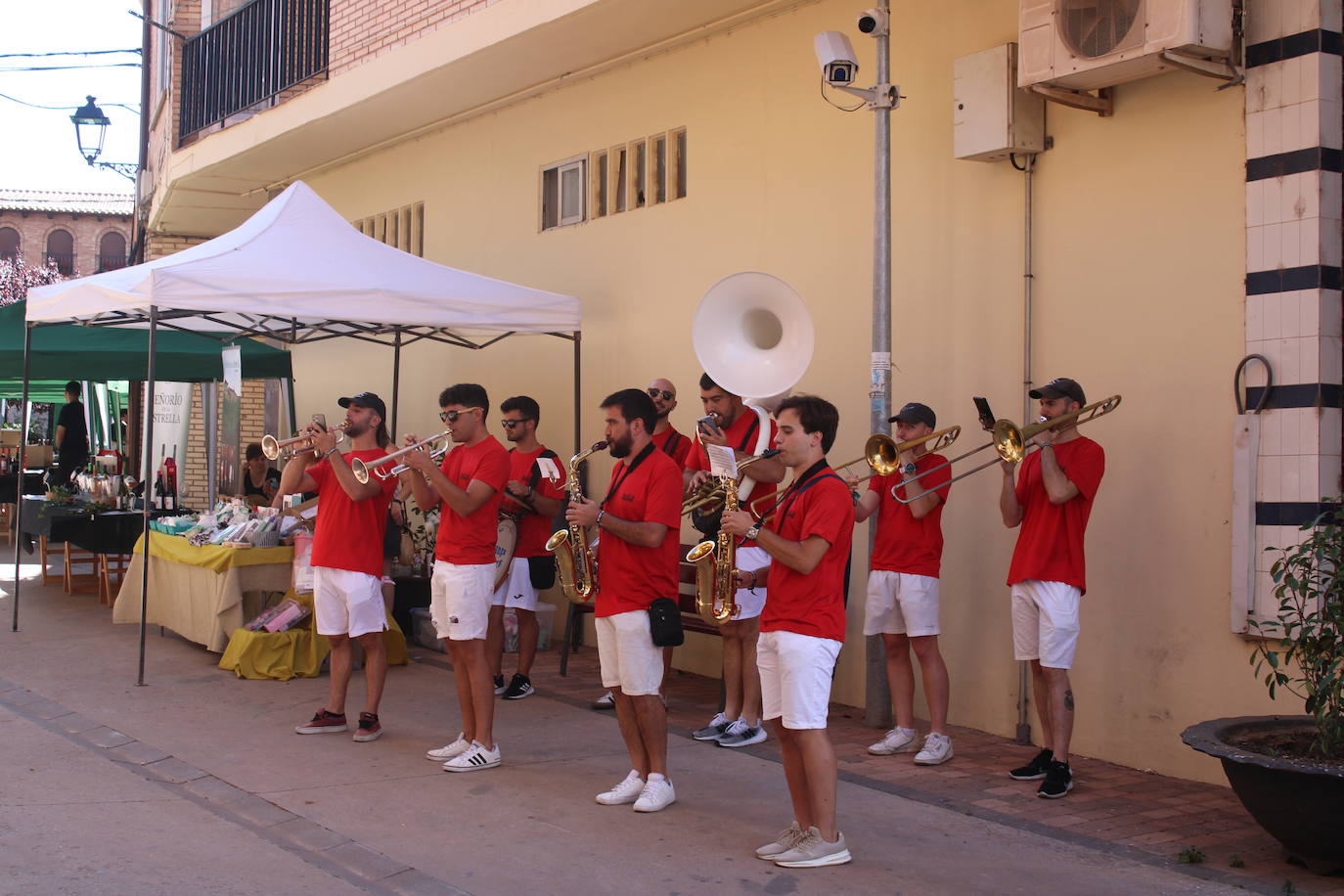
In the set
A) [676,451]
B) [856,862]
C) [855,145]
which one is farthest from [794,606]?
[855,145]

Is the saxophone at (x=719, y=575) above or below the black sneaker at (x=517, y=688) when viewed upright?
above

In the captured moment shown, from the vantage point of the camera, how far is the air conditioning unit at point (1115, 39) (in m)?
5.54

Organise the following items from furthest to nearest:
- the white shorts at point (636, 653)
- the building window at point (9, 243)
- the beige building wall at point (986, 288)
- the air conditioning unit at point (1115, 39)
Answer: the building window at point (9, 243) → the beige building wall at point (986, 288) → the air conditioning unit at point (1115, 39) → the white shorts at point (636, 653)

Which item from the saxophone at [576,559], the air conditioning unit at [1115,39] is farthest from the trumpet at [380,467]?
the air conditioning unit at [1115,39]

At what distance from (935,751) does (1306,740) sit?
5.96 feet

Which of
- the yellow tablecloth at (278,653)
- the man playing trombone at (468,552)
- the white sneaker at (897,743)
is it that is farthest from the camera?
the yellow tablecloth at (278,653)

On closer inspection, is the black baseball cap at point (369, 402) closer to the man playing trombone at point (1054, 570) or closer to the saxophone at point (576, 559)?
the saxophone at point (576, 559)

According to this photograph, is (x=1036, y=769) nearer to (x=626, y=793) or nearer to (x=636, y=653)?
(x=626, y=793)

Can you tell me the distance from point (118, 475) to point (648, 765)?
9242mm

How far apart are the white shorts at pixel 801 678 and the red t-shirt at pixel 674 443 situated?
2.80 meters

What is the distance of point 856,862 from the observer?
189 inches

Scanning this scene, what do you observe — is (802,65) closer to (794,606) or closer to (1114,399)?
(1114,399)

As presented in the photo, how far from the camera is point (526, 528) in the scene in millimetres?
7957

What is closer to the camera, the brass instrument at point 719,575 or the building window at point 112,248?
the brass instrument at point 719,575
